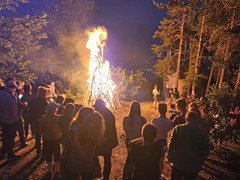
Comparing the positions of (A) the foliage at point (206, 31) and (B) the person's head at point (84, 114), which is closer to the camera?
(B) the person's head at point (84, 114)

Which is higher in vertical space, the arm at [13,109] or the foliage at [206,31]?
the foliage at [206,31]

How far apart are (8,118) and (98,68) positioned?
372 inches

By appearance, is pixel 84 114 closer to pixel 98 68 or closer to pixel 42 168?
pixel 42 168

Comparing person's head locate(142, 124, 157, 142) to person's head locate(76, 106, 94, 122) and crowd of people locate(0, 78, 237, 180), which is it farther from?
person's head locate(76, 106, 94, 122)

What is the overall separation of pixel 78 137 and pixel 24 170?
3.63 m

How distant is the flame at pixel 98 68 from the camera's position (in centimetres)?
1644

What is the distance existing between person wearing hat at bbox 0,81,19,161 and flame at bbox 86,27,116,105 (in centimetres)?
882

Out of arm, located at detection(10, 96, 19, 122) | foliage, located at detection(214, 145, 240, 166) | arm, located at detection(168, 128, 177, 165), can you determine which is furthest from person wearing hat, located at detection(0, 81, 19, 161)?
foliage, located at detection(214, 145, 240, 166)

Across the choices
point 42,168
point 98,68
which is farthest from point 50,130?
point 98,68

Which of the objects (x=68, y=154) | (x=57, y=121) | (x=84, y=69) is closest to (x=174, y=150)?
(x=68, y=154)

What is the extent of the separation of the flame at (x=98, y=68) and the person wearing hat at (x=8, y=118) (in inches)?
347

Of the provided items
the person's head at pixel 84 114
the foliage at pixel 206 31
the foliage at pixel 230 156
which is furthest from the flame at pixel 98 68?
the person's head at pixel 84 114

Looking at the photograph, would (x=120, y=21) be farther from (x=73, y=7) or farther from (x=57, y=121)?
(x=57, y=121)

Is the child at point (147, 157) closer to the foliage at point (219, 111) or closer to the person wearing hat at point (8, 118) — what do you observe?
the person wearing hat at point (8, 118)
